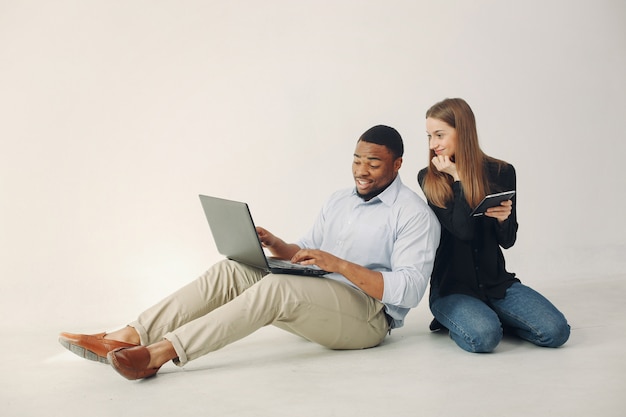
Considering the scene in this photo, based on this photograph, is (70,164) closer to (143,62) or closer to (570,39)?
(143,62)

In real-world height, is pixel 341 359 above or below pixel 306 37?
below

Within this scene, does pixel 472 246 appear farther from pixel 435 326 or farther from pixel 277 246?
pixel 277 246

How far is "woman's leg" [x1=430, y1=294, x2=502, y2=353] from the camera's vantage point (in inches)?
137

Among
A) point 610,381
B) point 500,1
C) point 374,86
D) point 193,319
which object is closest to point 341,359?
point 193,319

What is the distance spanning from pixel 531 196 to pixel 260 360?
315 cm

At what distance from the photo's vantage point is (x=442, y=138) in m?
3.64

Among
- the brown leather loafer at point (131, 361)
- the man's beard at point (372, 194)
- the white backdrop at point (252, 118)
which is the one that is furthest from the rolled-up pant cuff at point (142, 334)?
the white backdrop at point (252, 118)

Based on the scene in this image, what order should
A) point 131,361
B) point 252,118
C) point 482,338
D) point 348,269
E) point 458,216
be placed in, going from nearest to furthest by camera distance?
1. point 131,361
2. point 348,269
3. point 482,338
4. point 458,216
5. point 252,118

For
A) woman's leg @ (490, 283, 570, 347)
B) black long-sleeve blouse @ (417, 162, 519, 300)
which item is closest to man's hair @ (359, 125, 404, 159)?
black long-sleeve blouse @ (417, 162, 519, 300)

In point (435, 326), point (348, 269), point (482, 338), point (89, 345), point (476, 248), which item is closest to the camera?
point (89, 345)

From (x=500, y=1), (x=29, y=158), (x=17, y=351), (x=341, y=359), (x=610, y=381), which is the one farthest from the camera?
(x=500, y=1)

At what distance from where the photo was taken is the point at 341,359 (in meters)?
3.49

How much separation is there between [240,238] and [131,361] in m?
0.69

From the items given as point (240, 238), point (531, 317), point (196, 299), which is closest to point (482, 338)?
point (531, 317)
